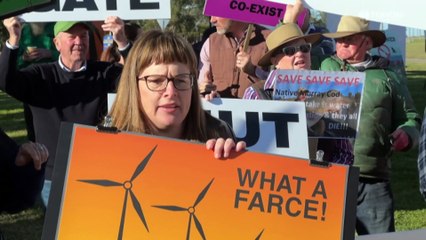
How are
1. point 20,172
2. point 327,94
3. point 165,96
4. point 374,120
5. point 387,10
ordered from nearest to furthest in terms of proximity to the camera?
point 165,96, point 20,172, point 387,10, point 327,94, point 374,120

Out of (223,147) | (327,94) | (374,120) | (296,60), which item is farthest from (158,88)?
(374,120)

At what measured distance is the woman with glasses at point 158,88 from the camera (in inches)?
108

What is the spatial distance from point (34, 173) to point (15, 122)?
43.3 feet

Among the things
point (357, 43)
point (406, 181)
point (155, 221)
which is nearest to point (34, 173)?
point (155, 221)

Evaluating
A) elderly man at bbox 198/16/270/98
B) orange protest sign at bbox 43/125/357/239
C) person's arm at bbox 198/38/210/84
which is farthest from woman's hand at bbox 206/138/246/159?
person's arm at bbox 198/38/210/84

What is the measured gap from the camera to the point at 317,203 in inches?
95.8

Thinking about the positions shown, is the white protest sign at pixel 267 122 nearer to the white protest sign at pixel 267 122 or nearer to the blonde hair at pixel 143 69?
the white protest sign at pixel 267 122

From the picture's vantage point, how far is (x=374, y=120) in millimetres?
4914

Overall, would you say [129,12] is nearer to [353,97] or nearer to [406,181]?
[353,97]

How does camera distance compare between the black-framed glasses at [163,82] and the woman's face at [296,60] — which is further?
the woman's face at [296,60]

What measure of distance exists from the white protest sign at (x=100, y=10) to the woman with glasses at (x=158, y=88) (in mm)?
2131

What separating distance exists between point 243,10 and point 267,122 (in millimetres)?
1572

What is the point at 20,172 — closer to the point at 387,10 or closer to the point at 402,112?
the point at 387,10

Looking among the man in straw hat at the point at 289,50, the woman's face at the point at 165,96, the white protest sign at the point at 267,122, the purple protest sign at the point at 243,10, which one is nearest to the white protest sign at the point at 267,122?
the white protest sign at the point at 267,122
